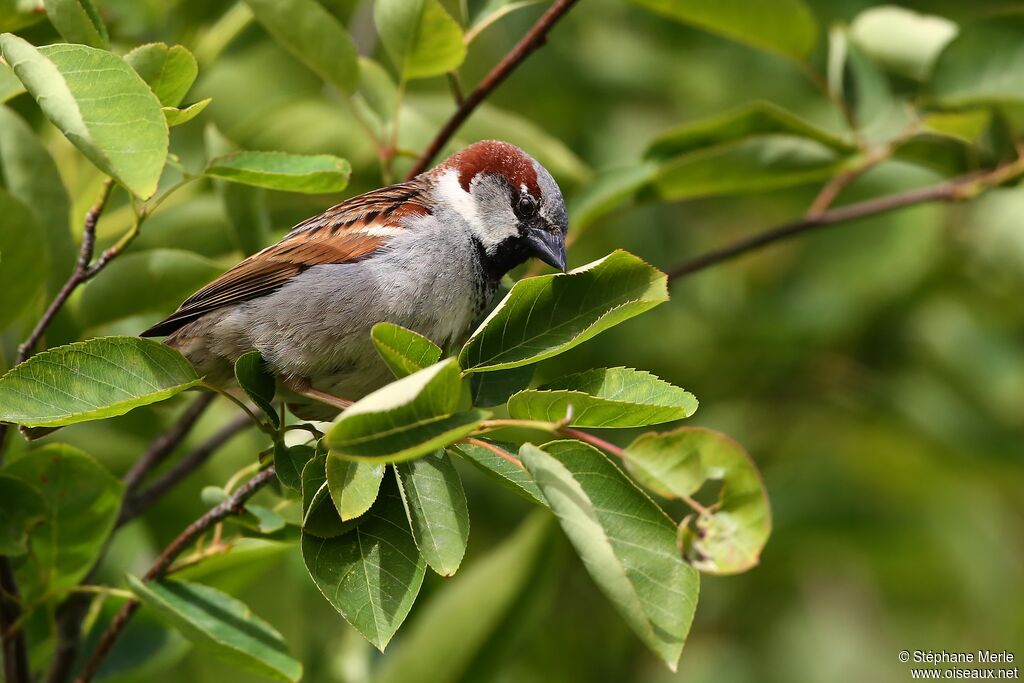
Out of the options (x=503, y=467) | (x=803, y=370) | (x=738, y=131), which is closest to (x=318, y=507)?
(x=503, y=467)

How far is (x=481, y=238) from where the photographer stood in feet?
8.75

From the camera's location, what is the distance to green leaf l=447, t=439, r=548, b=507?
1592 millimetres

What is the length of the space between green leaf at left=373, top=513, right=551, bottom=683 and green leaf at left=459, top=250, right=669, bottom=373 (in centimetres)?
120

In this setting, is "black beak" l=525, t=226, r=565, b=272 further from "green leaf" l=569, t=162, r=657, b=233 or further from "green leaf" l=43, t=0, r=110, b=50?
"green leaf" l=43, t=0, r=110, b=50

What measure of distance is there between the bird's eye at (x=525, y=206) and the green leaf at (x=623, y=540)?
1.21 m

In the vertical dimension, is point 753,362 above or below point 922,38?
below

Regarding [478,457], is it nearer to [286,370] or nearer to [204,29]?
[286,370]

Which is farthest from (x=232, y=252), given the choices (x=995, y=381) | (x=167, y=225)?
(x=995, y=381)

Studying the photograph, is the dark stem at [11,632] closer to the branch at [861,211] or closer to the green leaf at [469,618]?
the green leaf at [469,618]

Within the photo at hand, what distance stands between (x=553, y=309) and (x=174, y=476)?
1.24m

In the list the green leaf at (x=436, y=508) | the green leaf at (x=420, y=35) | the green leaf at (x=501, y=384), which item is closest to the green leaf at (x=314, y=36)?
the green leaf at (x=420, y=35)

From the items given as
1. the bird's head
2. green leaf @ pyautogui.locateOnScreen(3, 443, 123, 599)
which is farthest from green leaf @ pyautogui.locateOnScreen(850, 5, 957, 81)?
green leaf @ pyautogui.locateOnScreen(3, 443, 123, 599)

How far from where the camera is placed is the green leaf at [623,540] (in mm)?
1491

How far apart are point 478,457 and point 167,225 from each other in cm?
145
